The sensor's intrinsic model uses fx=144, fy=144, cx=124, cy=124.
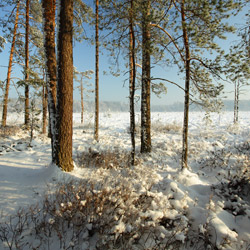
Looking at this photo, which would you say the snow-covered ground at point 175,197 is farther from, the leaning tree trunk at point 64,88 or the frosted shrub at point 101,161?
the leaning tree trunk at point 64,88

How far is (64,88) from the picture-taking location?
143 inches

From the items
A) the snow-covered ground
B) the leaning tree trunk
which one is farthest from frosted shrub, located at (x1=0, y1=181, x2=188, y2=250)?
the leaning tree trunk

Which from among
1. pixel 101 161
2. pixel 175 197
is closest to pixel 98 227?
pixel 175 197

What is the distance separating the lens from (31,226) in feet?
6.66

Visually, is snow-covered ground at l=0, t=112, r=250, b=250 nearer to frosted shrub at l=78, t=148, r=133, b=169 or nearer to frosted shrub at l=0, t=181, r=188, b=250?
frosted shrub at l=0, t=181, r=188, b=250

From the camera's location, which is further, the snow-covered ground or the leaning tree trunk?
the leaning tree trunk

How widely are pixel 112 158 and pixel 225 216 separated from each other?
325cm

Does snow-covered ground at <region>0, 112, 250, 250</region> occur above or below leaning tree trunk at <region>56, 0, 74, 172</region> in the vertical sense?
below

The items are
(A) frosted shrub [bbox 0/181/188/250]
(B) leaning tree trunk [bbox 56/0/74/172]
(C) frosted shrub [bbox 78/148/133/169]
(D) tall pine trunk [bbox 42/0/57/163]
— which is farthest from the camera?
(C) frosted shrub [bbox 78/148/133/169]

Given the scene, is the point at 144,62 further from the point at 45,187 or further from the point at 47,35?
the point at 45,187

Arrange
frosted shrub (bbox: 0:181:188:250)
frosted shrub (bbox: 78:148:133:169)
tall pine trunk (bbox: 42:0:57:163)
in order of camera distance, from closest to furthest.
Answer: frosted shrub (bbox: 0:181:188:250) → tall pine trunk (bbox: 42:0:57:163) → frosted shrub (bbox: 78:148:133:169)

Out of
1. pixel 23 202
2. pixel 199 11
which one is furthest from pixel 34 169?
pixel 199 11

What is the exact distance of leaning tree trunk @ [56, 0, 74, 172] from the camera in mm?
3566

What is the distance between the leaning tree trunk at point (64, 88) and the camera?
357 centimetres
